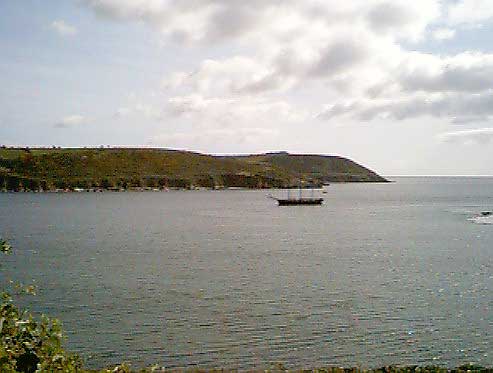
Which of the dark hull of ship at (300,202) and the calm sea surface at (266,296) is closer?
the calm sea surface at (266,296)

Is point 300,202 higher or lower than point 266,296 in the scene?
higher

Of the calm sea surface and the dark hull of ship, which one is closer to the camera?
the calm sea surface

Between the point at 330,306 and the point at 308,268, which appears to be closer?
the point at 330,306

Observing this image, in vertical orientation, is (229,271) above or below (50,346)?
below

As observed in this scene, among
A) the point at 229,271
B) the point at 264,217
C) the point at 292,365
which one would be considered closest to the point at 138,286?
the point at 229,271

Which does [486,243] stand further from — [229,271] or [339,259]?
[229,271]

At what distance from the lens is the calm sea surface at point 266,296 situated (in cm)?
2427

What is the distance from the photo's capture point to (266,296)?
3506 centimetres

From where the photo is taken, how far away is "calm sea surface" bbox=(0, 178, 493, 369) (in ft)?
79.6

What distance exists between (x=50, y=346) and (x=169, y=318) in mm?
21438

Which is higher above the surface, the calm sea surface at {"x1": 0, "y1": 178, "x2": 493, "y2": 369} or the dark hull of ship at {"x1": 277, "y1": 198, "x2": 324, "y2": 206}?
the dark hull of ship at {"x1": 277, "y1": 198, "x2": 324, "y2": 206}

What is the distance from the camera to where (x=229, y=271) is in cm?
4512

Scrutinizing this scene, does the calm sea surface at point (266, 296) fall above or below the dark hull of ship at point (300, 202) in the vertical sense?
below

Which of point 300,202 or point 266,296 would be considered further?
point 300,202
